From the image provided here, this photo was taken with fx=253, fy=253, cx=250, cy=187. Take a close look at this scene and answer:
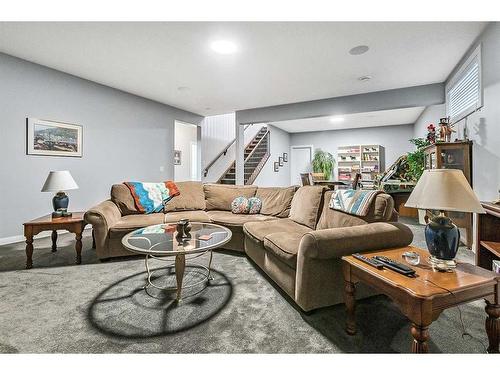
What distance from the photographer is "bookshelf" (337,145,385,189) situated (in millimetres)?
8406

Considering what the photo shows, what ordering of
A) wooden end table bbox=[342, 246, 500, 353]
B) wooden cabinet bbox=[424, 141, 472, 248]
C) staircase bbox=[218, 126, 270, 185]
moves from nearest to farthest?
wooden end table bbox=[342, 246, 500, 353] → wooden cabinet bbox=[424, 141, 472, 248] → staircase bbox=[218, 126, 270, 185]

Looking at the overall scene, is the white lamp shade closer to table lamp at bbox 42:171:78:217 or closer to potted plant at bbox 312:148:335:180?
table lamp at bbox 42:171:78:217

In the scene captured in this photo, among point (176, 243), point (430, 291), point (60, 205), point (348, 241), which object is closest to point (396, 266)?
point (430, 291)

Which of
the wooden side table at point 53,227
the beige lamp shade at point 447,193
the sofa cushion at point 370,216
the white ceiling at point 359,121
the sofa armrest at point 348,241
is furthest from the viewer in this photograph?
the white ceiling at point 359,121

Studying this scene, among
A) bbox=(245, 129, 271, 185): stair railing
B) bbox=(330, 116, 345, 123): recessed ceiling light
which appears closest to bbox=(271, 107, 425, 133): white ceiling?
bbox=(330, 116, 345, 123): recessed ceiling light

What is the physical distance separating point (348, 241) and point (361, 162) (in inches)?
304

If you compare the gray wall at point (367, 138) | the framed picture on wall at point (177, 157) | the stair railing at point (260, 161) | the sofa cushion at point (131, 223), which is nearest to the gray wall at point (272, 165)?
the stair railing at point (260, 161)

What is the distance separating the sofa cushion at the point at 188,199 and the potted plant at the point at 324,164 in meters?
5.94

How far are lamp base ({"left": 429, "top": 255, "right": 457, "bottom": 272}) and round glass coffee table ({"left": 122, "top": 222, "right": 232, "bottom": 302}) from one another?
1.46 metres

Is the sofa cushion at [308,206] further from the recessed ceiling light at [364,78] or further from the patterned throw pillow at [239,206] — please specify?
the recessed ceiling light at [364,78]

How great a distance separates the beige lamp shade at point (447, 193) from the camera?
1288 mm
